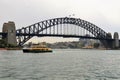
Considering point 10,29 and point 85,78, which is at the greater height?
point 10,29

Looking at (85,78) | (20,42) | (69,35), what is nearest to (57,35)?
(69,35)

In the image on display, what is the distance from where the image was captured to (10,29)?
183 meters

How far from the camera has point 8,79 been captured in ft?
101

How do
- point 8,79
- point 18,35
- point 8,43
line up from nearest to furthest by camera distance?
point 8,79
point 8,43
point 18,35

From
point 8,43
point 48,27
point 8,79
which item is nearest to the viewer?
point 8,79

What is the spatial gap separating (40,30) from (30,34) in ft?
37.8

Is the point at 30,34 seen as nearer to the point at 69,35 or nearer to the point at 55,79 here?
the point at 69,35

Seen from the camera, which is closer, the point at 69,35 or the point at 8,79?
the point at 8,79

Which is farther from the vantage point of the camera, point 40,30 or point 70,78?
point 40,30

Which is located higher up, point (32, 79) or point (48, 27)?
point (48, 27)

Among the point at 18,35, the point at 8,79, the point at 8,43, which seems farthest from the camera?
the point at 18,35

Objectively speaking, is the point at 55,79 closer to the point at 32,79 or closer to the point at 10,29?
the point at 32,79

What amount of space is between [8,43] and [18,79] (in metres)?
146

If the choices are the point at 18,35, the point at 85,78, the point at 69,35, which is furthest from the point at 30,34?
the point at 85,78
